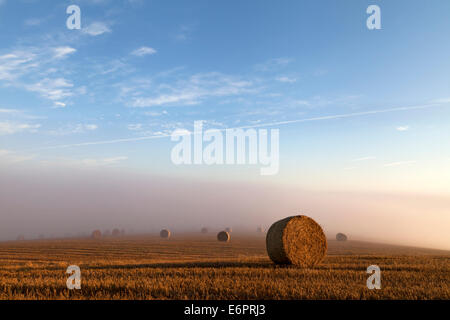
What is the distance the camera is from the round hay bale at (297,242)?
55.8ft

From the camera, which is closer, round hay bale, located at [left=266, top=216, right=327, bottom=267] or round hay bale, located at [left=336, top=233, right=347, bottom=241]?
round hay bale, located at [left=266, top=216, right=327, bottom=267]

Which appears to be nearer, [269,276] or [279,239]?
[269,276]

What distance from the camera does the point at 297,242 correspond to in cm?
1747

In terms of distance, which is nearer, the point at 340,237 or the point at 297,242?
the point at 297,242

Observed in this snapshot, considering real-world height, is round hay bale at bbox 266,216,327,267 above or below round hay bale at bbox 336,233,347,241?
above

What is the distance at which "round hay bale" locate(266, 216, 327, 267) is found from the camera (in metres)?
17.0

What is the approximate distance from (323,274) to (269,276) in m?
2.03

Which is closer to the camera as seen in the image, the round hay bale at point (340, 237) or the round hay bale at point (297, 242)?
the round hay bale at point (297, 242)

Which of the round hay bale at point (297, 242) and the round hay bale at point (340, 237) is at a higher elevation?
the round hay bale at point (297, 242)

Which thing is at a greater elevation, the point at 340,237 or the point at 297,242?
the point at 297,242

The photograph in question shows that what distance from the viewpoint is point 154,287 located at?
29.2 feet
